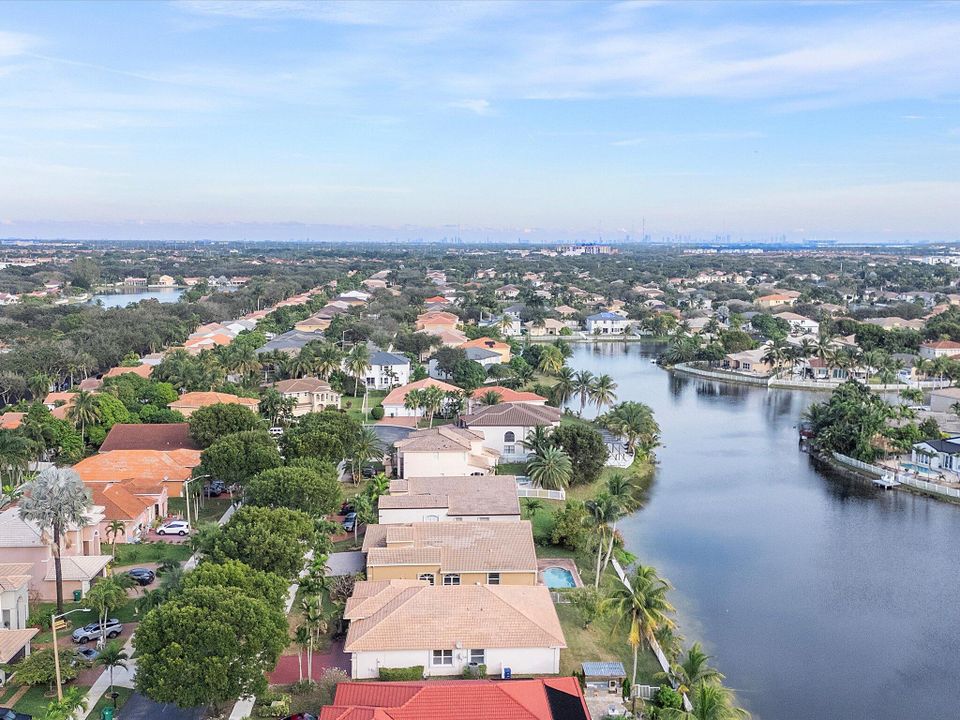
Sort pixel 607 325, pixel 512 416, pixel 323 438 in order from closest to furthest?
pixel 323 438
pixel 512 416
pixel 607 325

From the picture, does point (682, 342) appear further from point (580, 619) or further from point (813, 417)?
point (580, 619)

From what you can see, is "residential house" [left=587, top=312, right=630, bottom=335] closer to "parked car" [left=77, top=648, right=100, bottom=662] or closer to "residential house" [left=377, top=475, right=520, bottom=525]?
"residential house" [left=377, top=475, right=520, bottom=525]

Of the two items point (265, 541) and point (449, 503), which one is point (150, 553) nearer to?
point (265, 541)

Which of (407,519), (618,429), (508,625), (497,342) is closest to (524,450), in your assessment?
(618,429)

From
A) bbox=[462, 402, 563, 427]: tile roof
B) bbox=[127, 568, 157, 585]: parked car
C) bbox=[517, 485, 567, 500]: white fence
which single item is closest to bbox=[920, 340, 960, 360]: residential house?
bbox=[462, 402, 563, 427]: tile roof

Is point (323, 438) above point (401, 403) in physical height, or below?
above

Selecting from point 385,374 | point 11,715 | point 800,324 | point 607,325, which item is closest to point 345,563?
point 11,715

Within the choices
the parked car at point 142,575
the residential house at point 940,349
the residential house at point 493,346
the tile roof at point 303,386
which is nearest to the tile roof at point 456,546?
the parked car at point 142,575
